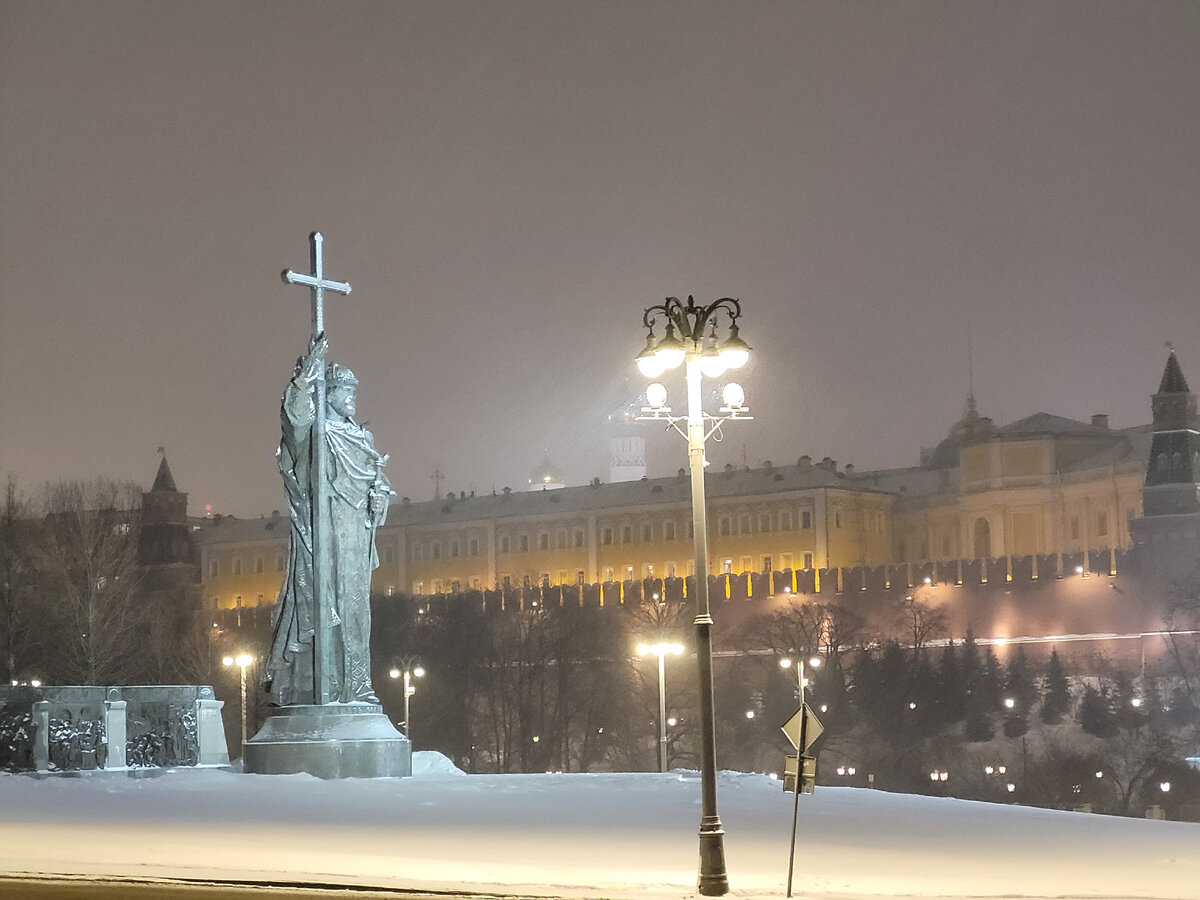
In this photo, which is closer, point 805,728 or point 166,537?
point 805,728

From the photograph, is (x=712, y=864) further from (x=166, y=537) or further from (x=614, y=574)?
(x=614, y=574)

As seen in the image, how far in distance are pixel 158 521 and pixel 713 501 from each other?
33.1 metres

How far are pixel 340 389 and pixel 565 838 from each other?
8.15 meters

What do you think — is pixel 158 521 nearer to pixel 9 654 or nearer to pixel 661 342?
pixel 9 654

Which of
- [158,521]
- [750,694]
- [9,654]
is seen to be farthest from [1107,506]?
[9,654]

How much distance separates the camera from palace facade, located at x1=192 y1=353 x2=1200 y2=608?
350 ft

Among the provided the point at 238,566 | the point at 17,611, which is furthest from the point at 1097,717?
the point at 238,566

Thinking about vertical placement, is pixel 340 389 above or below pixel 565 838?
above

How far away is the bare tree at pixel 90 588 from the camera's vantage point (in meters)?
52.7

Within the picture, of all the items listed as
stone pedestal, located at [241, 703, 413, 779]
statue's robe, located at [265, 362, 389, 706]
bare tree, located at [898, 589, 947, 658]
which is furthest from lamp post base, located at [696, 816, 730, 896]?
bare tree, located at [898, 589, 947, 658]

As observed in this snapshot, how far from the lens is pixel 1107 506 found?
104 metres

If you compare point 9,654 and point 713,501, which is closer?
point 9,654

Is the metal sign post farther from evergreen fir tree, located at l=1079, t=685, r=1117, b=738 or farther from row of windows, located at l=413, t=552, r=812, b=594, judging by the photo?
row of windows, located at l=413, t=552, r=812, b=594

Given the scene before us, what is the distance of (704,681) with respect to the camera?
13.5 meters
